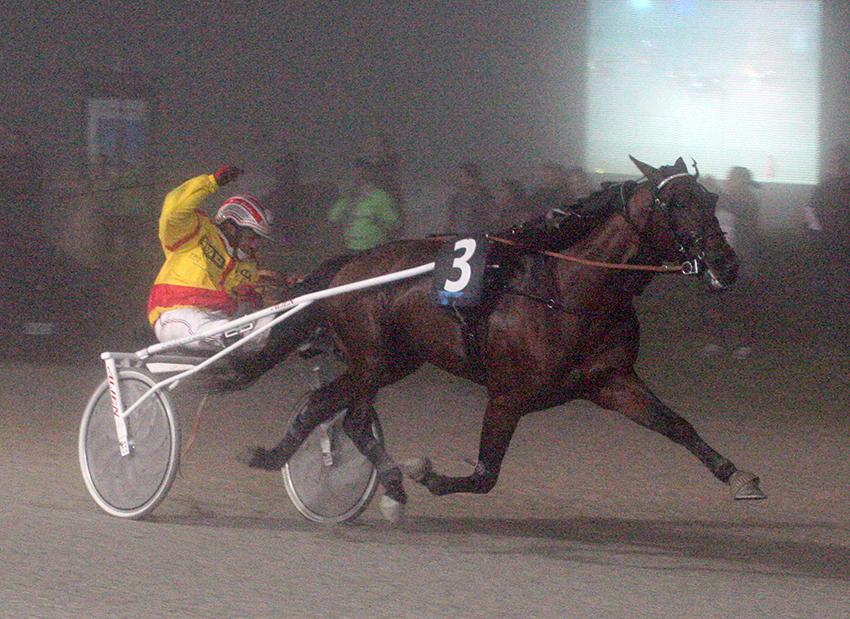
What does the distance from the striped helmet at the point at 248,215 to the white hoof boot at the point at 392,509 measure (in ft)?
4.58

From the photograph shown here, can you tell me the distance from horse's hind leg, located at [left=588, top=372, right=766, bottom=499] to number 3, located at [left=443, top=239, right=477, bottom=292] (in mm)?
736

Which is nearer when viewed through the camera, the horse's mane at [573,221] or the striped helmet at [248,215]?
the horse's mane at [573,221]

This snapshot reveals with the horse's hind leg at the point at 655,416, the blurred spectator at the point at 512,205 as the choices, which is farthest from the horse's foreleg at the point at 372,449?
the blurred spectator at the point at 512,205

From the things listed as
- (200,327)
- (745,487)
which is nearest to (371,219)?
(200,327)

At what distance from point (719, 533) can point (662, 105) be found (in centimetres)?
1485

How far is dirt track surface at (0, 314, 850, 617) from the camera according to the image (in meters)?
5.37

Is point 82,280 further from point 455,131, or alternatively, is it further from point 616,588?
point 616,588

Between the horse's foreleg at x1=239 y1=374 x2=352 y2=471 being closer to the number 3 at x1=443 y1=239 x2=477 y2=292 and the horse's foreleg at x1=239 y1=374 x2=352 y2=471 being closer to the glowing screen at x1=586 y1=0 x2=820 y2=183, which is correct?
the number 3 at x1=443 y1=239 x2=477 y2=292

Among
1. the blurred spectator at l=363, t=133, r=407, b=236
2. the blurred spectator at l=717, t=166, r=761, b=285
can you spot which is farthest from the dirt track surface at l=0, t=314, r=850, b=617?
the blurred spectator at l=363, t=133, r=407, b=236

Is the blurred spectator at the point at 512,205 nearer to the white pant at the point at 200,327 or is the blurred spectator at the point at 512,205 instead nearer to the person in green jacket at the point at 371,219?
the person in green jacket at the point at 371,219

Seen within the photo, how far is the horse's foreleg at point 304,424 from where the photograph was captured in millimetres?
6902

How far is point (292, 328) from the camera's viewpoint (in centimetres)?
702

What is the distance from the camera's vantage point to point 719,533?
6.75 metres

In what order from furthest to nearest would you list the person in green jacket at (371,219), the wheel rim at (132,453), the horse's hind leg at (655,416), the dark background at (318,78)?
the dark background at (318,78)
the person in green jacket at (371,219)
the wheel rim at (132,453)
the horse's hind leg at (655,416)
